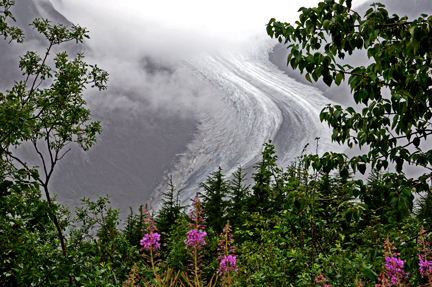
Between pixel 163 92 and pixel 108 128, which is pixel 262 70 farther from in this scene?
pixel 108 128

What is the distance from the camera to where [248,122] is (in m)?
18.9

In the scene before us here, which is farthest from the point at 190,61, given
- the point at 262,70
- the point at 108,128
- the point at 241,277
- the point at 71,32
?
the point at 241,277

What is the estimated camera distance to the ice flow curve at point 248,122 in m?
17.7

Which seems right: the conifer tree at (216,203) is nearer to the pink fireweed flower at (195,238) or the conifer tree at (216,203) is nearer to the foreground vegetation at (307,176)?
the foreground vegetation at (307,176)

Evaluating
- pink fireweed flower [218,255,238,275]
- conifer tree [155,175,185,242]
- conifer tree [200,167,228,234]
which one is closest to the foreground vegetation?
pink fireweed flower [218,255,238,275]

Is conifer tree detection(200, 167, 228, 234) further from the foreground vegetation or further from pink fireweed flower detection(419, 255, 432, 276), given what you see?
pink fireweed flower detection(419, 255, 432, 276)

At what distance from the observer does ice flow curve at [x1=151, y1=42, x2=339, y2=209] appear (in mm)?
17688

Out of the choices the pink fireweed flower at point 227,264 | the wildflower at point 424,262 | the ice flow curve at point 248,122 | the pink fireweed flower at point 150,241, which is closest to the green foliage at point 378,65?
the wildflower at point 424,262

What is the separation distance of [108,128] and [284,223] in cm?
2384

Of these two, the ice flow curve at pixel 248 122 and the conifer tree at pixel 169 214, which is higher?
the ice flow curve at pixel 248 122

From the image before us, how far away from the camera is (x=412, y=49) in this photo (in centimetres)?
141

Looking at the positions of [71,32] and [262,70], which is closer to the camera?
[71,32]

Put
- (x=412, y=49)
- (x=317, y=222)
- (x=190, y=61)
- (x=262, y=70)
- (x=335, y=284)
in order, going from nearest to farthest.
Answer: (x=412, y=49)
(x=335, y=284)
(x=317, y=222)
(x=262, y=70)
(x=190, y=61)

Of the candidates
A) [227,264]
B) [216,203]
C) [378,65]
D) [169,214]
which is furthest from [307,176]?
[169,214]
